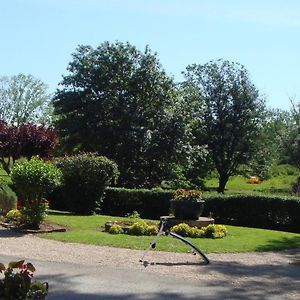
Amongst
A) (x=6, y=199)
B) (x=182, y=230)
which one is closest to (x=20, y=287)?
(x=182, y=230)

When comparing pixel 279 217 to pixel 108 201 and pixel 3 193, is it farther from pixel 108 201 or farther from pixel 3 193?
pixel 3 193

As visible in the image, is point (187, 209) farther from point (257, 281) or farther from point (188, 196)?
point (257, 281)

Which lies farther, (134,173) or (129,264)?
(134,173)

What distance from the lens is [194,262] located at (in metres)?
11.5

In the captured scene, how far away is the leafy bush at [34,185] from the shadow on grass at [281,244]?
6.02 m

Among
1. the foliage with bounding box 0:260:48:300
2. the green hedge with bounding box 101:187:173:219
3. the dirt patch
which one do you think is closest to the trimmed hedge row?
the green hedge with bounding box 101:187:173:219

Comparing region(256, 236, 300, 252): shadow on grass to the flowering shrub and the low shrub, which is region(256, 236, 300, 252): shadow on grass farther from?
the low shrub

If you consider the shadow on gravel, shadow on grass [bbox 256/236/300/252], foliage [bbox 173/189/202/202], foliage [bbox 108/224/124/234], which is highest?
foliage [bbox 173/189/202/202]

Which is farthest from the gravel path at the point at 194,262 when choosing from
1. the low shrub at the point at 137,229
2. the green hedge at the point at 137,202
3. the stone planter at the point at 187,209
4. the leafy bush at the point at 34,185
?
the green hedge at the point at 137,202

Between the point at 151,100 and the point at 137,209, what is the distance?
10.1 m

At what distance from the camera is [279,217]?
20984 millimetres

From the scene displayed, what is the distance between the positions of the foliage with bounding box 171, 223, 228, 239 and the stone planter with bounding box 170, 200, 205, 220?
0.92 metres

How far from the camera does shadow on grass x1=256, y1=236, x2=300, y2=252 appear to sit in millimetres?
Result: 14527

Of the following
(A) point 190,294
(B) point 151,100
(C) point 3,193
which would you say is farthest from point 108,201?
(A) point 190,294
